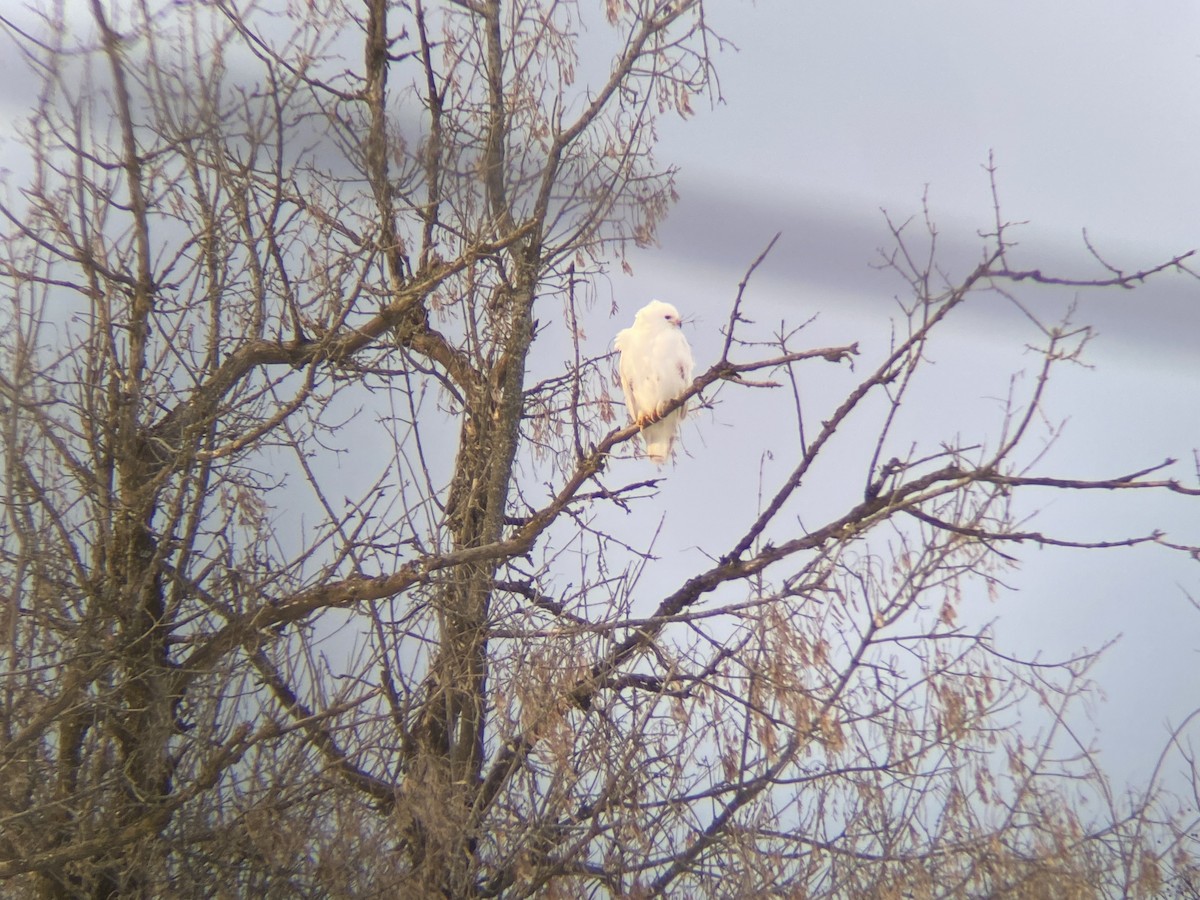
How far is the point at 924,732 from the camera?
9.04 feet

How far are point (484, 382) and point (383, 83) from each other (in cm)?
103

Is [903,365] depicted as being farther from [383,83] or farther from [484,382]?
[383,83]

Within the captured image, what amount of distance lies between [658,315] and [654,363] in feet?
0.75

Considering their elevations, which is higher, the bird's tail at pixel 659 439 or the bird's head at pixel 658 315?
the bird's head at pixel 658 315

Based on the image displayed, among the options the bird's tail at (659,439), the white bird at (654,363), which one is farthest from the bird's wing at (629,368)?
the bird's tail at (659,439)

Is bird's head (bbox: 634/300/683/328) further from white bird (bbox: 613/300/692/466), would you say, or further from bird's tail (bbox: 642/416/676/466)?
bird's tail (bbox: 642/416/676/466)

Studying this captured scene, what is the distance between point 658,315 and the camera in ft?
13.6

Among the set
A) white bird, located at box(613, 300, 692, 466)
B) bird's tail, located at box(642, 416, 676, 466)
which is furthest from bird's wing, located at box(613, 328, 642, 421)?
bird's tail, located at box(642, 416, 676, 466)

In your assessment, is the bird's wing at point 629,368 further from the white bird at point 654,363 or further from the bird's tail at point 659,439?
the bird's tail at point 659,439

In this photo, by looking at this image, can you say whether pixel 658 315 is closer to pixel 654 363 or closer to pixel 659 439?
pixel 654 363

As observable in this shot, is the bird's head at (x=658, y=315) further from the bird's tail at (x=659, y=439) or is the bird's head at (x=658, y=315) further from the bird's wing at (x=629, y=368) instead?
the bird's tail at (x=659, y=439)

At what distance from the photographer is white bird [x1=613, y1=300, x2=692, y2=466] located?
396cm

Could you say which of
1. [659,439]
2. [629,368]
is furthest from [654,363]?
[659,439]

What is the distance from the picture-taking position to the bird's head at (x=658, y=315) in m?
4.13
